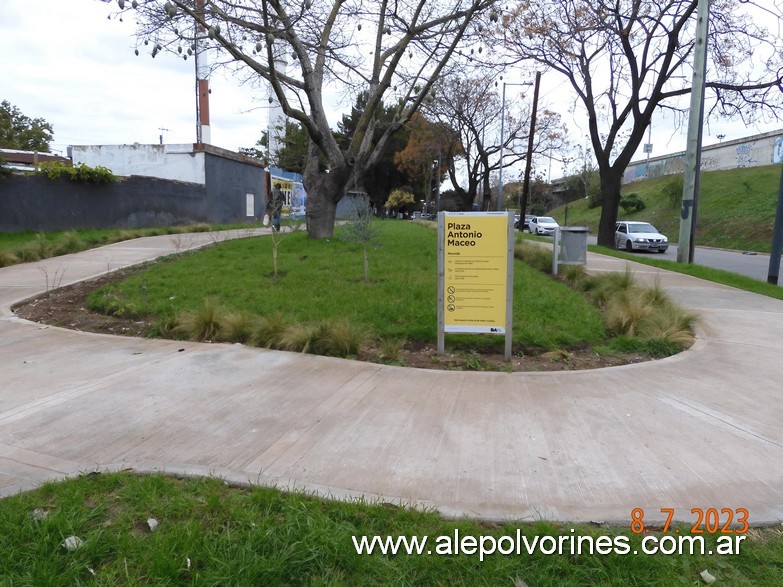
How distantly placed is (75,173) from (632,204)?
144 ft

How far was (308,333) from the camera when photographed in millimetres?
6156

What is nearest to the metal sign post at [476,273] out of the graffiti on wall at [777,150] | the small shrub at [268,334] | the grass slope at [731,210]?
the small shrub at [268,334]

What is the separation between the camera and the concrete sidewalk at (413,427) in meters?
3.27

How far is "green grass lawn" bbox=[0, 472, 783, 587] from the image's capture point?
2477 mm

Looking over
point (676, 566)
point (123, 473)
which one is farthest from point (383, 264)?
point (676, 566)

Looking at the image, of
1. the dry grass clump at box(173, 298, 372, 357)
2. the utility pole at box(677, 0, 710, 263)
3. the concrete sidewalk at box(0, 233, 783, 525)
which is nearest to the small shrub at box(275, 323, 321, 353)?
the dry grass clump at box(173, 298, 372, 357)

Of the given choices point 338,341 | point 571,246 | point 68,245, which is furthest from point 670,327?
point 68,245

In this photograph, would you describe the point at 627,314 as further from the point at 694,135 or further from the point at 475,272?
the point at 694,135

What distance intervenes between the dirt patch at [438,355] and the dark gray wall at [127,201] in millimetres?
11269

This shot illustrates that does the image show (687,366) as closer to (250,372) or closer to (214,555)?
(250,372)

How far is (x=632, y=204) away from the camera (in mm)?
48750

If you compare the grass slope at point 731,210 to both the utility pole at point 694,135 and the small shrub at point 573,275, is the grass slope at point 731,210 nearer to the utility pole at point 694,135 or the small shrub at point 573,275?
the utility pole at point 694,135

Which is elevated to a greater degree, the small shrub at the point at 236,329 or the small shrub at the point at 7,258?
the small shrub at the point at 7,258

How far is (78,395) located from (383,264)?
6.97m
